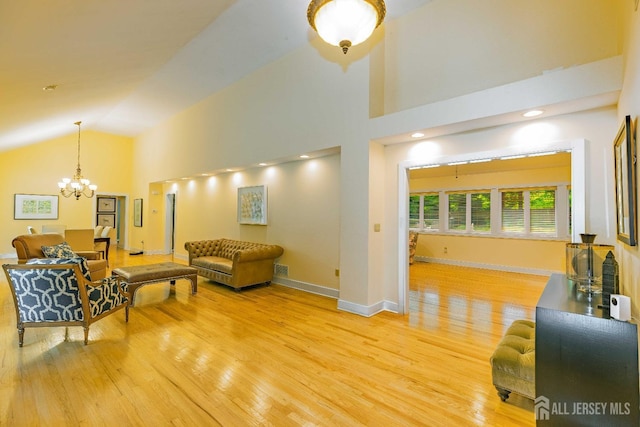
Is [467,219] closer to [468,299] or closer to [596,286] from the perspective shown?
[468,299]

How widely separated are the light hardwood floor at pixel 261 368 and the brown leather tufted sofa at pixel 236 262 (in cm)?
73

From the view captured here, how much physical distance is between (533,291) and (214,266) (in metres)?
6.00

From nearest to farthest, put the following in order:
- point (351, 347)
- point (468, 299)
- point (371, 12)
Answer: point (371, 12) → point (351, 347) → point (468, 299)

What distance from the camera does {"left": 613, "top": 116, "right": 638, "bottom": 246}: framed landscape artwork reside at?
1.69 meters

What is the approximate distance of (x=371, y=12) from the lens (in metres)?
1.85

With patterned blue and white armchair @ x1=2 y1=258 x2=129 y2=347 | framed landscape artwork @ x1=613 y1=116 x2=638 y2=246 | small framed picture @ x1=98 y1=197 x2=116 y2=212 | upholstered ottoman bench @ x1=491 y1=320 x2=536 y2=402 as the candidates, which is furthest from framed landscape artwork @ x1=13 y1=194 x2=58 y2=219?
framed landscape artwork @ x1=613 y1=116 x2=638 y2=246

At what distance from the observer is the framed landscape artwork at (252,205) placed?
629 cm

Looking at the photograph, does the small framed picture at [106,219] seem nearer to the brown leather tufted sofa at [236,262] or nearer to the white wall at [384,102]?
the brown leather tufted sofa at [236,262]

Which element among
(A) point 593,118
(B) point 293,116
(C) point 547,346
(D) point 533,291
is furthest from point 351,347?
(D) point 533,291

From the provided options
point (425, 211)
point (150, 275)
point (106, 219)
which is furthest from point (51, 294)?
point (106, 219)

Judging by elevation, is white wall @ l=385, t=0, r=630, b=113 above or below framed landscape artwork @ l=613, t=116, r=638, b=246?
above

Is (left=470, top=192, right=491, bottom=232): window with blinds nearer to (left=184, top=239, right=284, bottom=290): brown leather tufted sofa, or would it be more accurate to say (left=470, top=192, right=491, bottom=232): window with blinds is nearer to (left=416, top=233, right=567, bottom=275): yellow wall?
(left=416, top=233, right=567, bottom=275): yellow wall

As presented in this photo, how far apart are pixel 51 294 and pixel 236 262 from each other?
8.25 ft

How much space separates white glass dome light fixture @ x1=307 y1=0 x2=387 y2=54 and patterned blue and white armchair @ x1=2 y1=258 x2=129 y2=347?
3237mm
